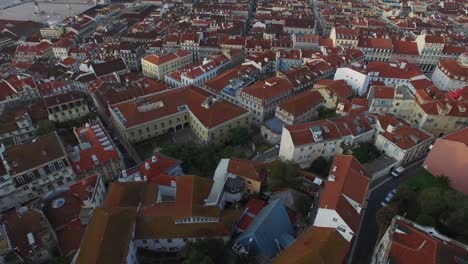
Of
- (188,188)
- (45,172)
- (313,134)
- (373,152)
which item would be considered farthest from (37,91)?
(373,152)

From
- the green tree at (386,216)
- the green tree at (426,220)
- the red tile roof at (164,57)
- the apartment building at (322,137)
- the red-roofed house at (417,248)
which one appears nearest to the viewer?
the red-roofed house at (417,248)

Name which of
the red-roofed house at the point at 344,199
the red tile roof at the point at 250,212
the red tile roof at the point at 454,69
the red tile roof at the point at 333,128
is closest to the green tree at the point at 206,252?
the red tile roof at the point at 250,212

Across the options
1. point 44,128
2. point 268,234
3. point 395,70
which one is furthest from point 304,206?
point 44,128

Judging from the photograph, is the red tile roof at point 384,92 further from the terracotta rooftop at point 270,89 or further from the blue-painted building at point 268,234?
the blue-painted building at point 268,234

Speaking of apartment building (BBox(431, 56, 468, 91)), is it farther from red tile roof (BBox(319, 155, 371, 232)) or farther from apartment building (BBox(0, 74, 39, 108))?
apartment building (BBox(0, 74, 39, 108))

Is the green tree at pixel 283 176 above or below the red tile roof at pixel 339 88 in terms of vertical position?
below

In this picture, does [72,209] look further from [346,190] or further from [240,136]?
[346,190]
